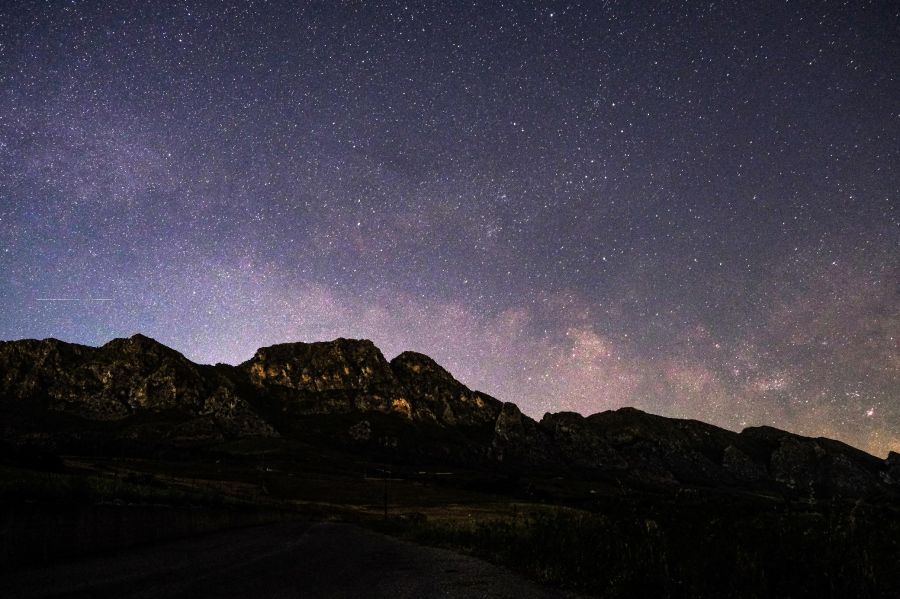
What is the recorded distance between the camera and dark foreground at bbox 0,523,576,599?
9.80m

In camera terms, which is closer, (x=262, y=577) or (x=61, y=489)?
(x=262, y=577)

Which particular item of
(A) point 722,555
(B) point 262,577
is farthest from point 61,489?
(A) point 722,555

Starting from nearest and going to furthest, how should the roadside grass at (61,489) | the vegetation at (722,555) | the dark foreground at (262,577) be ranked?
the vegetation at (722,555), the dark foreground at (262,577), the roadside grass at (61,489)

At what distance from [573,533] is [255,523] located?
38.6 m

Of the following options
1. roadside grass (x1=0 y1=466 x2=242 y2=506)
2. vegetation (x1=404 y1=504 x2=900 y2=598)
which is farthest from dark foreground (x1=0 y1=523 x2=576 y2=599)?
roadside grass (x1=0 y1=466 x2=242 y2=506)

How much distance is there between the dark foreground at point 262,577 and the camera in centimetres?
980

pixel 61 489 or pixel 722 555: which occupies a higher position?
pixel 722 555

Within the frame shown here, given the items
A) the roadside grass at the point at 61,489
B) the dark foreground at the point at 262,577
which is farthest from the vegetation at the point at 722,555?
the roadside grass at the point at 61,489

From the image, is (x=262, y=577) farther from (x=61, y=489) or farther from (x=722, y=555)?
(x=722, y=555)

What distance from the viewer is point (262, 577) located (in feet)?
40.2

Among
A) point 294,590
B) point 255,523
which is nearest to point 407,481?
point 255,523

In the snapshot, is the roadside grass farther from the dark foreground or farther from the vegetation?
the vegetation

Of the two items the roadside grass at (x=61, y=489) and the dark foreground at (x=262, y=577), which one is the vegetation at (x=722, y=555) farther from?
the roadside grass at (x=61, y=489)

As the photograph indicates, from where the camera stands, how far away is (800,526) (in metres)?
9.32
